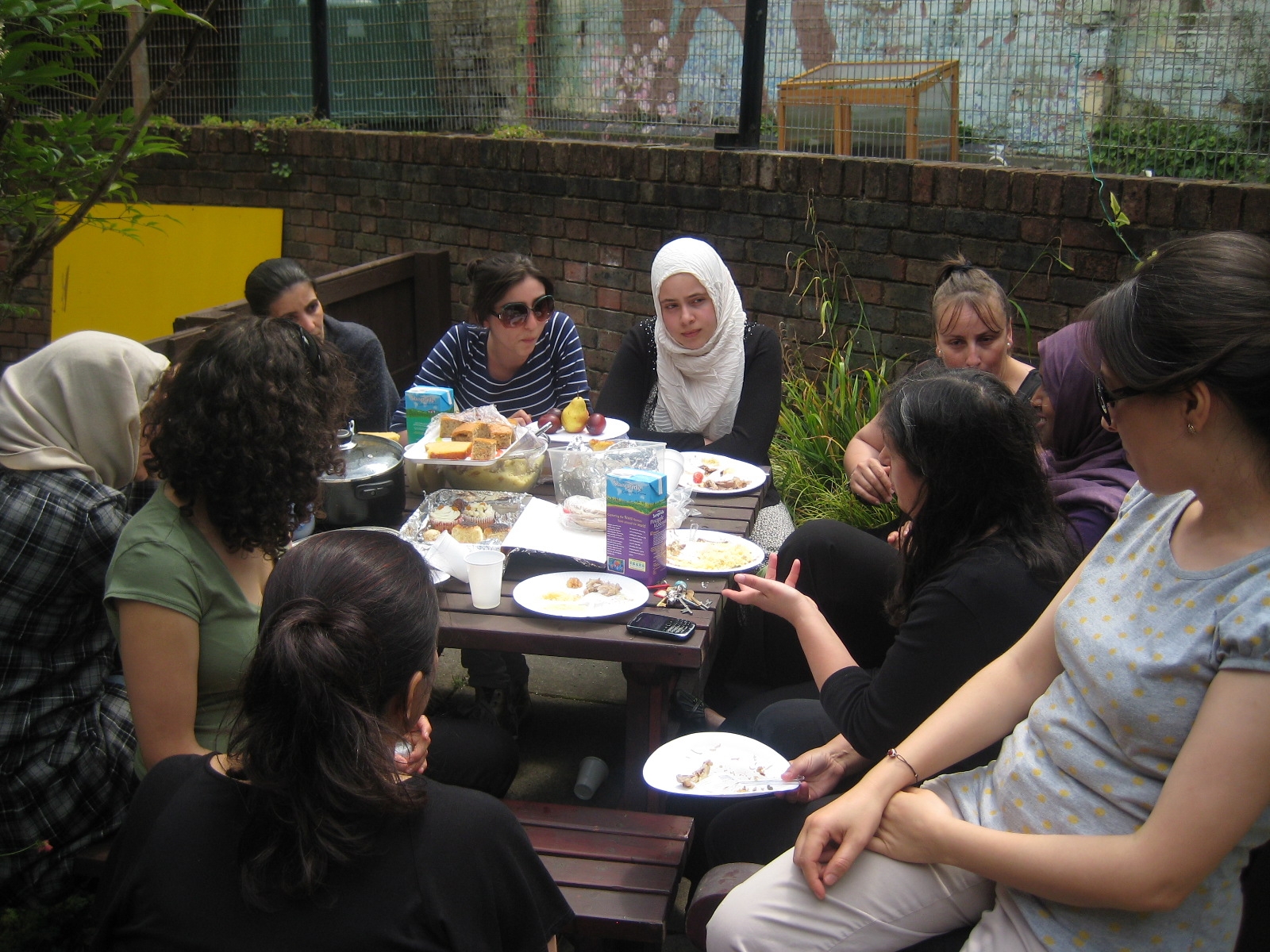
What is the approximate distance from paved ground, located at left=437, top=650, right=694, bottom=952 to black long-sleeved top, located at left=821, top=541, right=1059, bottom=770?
3.21 feet

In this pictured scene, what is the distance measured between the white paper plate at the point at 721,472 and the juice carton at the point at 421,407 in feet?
2.60

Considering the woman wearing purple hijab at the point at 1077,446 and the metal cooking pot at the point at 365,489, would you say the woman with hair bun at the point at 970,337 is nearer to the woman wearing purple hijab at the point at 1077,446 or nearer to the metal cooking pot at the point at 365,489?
the woman wearing purple hijab at the point at 1077,446

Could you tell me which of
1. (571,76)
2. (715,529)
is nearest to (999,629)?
(715,529)

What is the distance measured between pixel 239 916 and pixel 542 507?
172 centimetres

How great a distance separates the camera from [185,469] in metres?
1.90

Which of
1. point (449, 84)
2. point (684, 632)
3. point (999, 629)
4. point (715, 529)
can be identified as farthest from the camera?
point (449, 84)

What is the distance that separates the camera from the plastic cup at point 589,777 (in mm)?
2908

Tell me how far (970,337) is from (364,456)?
192 cm

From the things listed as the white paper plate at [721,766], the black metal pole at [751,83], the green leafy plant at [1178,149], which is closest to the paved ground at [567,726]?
the white paper plate at [721,766]

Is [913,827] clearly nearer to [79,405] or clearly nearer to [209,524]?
[209,524]

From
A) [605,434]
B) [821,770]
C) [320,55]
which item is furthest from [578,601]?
[320,55]

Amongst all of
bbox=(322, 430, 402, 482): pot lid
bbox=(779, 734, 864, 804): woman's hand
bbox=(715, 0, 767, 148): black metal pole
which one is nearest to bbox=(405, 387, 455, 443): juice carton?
bbox=(322, 430, 402, 482): pot lid

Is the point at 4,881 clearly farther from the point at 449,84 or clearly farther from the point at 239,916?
the point at 449,84

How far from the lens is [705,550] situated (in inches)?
104
